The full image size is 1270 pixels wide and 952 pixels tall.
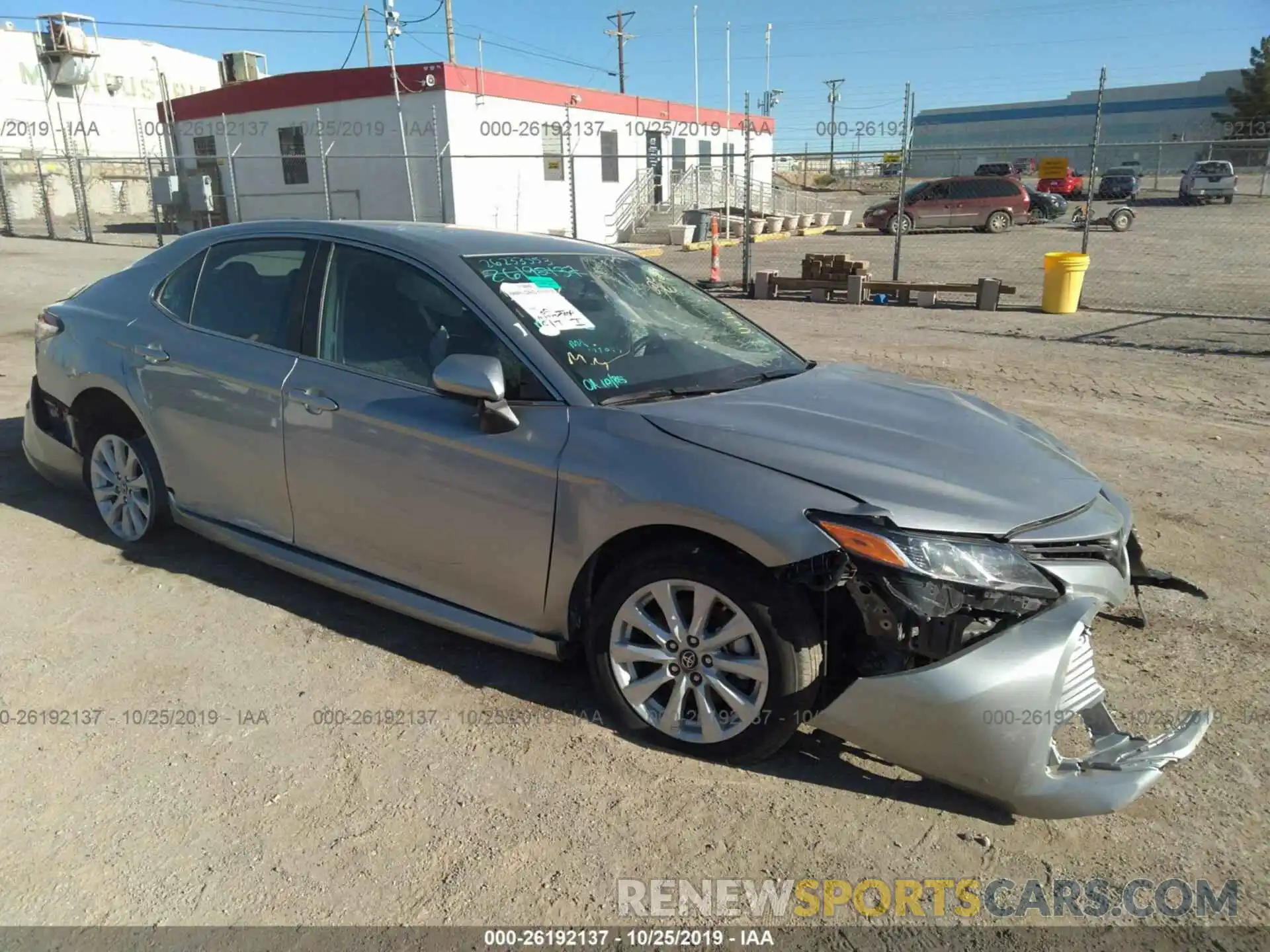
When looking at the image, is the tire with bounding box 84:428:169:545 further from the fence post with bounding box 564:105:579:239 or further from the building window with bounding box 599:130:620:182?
the building window with bounding box 599:130:620:182

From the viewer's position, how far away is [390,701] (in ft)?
10.8

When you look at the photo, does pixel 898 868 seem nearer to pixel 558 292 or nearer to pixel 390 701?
pixel 390 701

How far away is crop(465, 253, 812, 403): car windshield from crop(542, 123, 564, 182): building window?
24.1 metres

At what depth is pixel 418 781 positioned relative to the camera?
288 centimetres

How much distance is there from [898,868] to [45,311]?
4923 millimetres

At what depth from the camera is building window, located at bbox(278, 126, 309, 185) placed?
1030 inches

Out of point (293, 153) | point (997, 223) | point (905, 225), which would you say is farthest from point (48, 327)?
point (997, 223)

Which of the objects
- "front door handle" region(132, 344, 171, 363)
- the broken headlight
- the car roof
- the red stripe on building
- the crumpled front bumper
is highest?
the red stripe on building

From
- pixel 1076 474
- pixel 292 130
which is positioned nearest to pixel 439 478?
pixel 1076 474

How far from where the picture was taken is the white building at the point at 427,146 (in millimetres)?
23875

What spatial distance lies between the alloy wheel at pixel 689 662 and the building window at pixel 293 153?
2650cm

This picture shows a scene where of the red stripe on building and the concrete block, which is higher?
the red stripe on building

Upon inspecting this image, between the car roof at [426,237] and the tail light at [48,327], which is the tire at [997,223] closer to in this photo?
the car roof at [426,237]
